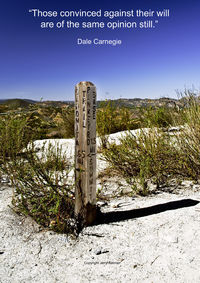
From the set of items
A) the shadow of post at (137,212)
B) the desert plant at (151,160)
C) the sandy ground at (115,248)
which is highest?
the desert plant at (151,160)

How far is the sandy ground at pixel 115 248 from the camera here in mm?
1922

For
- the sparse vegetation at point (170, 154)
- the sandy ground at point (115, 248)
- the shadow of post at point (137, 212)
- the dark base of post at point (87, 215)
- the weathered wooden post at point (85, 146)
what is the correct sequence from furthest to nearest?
the sparse vegetation at point (170, 154) < the shadow of post at point (137, 212) < the dark base of post at point (87, 215) < the weathered wooden post at point (85, 146) < the sandy ground at point (115, 248)

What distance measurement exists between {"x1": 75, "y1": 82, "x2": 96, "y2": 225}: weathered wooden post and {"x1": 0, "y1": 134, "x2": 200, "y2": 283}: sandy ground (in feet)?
0.98

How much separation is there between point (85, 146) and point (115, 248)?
100 centimetres

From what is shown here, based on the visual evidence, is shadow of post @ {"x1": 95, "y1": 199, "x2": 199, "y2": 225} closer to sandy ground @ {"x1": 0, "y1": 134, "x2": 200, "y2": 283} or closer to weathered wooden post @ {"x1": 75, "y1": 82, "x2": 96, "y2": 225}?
sandy ground @ {"x1": 0, "y1": 134, "x2": 200, "y2": 283}

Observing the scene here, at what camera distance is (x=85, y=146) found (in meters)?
2.27

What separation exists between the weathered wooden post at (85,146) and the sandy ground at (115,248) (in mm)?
300

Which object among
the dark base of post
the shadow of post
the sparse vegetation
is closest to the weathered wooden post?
the dark base of post

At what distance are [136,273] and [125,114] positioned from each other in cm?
538

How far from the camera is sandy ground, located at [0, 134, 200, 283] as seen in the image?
6.31 ft

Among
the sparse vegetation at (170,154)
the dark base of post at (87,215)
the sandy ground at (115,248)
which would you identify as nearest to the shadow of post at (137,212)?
the sandy ground at (115,248)

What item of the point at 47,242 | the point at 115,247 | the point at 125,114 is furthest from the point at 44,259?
the point at 125,114

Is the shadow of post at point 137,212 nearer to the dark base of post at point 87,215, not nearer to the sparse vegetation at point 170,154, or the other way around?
the dark base of post at point 87,215

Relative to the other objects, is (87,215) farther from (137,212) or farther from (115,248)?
(137,212)
